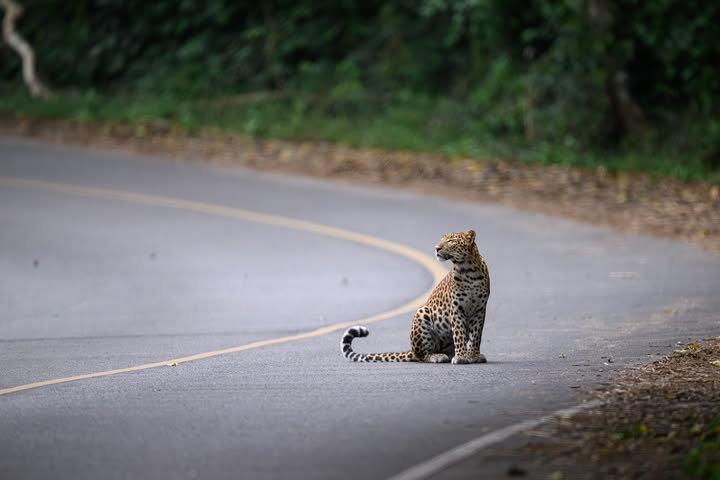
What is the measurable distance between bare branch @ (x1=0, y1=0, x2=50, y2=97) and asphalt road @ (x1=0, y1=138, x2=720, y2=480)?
818 centimetres

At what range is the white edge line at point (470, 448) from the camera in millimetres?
6207

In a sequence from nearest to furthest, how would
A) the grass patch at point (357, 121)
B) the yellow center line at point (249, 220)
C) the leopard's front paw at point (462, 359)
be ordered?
the leopard's front paw at point (462, 359), the yellow center line at point (249, 220), the grass patch at point (357, 121)

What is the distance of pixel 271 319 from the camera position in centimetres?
1288

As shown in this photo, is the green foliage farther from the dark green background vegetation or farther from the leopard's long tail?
the dark green background vegetation

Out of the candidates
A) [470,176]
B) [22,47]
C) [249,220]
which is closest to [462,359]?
[249,220]

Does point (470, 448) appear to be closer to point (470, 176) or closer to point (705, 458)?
point (705, 458)

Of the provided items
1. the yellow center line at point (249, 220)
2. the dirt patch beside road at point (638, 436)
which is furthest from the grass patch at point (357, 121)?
the dirt patch beside road at point (638, 436)

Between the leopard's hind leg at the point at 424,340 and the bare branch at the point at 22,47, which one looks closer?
the leopard's hind leg at the point at 424,340

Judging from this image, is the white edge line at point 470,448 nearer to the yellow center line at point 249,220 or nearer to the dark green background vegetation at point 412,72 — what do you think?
the yellow center line at point 249,220

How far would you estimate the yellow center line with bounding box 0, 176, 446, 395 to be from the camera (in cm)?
1007

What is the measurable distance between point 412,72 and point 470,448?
2427 centimetres

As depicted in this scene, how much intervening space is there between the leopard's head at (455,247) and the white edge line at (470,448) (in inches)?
77.4

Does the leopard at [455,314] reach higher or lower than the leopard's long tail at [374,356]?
higher

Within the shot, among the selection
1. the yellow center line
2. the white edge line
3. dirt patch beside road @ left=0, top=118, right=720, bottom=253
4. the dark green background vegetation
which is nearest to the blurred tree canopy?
the dark green background vegetation
